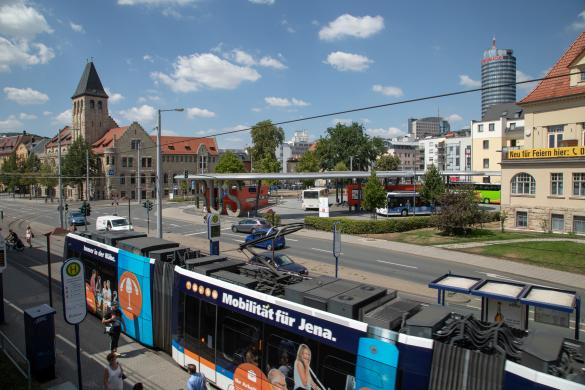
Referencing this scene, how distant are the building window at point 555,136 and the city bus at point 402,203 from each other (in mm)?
14818

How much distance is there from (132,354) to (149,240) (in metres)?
3.69

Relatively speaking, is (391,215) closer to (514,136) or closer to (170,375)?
(514,136)

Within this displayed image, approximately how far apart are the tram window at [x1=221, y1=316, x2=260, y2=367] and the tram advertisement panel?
30cm

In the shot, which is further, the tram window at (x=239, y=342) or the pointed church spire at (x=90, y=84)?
the pointed church spire at (x=90, y=84)

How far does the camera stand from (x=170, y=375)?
1079 cm

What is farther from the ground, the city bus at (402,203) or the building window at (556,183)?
the building window at (556,183)

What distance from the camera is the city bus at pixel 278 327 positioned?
20.7 ft

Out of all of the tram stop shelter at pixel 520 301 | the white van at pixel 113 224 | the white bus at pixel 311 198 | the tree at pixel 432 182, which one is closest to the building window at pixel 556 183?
the tree at pixel 432 182

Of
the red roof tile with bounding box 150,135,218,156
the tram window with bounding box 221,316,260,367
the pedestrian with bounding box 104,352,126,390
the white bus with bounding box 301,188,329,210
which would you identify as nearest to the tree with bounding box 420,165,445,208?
the white bus with bounding box 301,188,329,210

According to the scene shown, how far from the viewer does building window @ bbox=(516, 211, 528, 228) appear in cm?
3669

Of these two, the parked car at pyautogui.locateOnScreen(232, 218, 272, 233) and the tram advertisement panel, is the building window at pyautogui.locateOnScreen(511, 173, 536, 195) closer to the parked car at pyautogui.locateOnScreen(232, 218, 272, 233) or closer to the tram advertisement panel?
the parked car at pyautogui.locateOnScreen(232, 218, 272, 233)

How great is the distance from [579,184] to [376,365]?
33.4m

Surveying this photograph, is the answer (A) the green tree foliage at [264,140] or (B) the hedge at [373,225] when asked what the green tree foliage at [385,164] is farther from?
(B) the hedge at [373,225]

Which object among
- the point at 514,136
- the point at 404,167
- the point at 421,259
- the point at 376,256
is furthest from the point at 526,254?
the point at 404,167
